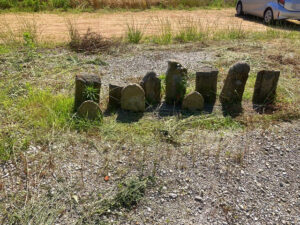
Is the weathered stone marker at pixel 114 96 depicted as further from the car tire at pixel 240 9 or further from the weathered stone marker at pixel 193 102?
the car tire at pixel 240 9

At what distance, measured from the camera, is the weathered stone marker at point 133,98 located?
13.8 feet

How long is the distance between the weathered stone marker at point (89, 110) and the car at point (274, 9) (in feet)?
28.1

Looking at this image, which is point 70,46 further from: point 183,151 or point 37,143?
point 183,151

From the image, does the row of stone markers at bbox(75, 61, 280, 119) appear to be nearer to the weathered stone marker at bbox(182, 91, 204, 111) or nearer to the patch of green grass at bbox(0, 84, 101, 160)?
the weathered stone marker at bbox(182, 91, 204, 111)

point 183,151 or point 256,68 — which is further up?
point 256,68

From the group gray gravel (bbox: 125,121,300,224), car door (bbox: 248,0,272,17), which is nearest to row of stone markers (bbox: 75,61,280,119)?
gray gravel (bbox: 125,121,300,224)

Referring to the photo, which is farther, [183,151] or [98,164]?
[183,151]

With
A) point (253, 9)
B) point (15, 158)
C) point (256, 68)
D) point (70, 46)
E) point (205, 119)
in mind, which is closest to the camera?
point (15, 158)

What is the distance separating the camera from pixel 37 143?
11.9ft

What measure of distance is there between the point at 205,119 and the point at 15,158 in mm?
2342

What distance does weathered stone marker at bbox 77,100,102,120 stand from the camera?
3928 mm

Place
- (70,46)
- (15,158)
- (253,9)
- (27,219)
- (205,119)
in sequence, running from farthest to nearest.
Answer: (253,9), (70,46), (205,119), (15,158), (27,219)

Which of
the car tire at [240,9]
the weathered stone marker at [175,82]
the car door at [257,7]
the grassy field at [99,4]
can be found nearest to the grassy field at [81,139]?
the weathered stone marker at [175,82]

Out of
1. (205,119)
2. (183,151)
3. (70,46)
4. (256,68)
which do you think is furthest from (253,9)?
(183,151)
